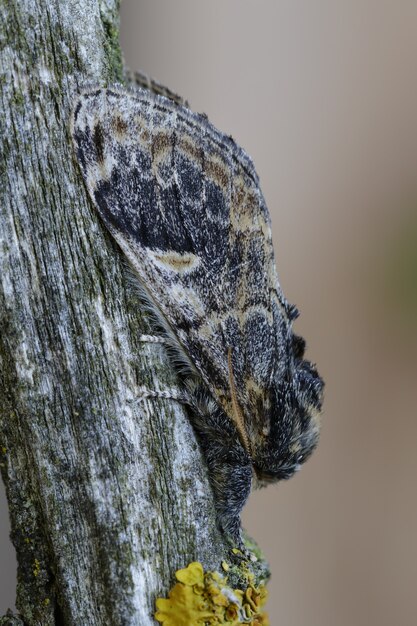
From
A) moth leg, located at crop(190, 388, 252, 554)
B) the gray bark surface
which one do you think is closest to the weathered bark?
the gray bark surface

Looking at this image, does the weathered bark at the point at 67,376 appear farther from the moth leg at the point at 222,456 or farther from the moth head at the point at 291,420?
the moth head at the point at 291,420

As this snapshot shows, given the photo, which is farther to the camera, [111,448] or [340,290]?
[340,290]

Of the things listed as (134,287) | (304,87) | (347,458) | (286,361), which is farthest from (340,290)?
(134,287)

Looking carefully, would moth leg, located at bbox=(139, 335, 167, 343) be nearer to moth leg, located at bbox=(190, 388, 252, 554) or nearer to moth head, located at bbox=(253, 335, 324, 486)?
moth leg, located at bbox=(190, 388, 252, 554)

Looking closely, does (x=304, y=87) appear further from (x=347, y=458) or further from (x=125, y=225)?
(x=125, y=225)

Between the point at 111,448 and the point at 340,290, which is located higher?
the point at 340,290

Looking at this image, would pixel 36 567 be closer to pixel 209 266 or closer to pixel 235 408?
pixel 235 408
